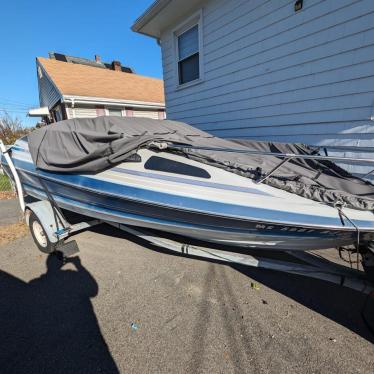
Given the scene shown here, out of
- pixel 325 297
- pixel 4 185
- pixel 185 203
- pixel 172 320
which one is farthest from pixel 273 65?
pixel 4 185

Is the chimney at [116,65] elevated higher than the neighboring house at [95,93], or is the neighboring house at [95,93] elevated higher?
the chimney at [116,65]

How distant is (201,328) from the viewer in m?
2.18

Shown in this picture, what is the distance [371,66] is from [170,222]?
343cm

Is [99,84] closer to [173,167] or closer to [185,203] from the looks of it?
[173,167]

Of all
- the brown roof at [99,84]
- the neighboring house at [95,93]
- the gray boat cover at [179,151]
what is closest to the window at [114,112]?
the neighboring house at [95,93]

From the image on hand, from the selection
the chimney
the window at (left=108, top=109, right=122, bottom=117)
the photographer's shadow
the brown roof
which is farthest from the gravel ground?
the chimney

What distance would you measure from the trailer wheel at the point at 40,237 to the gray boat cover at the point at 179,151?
0.77 meters

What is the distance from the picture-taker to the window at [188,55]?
610 centimetres

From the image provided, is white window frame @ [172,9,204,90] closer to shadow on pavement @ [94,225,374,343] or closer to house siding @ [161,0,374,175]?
house siding @ [161,0,374,175]

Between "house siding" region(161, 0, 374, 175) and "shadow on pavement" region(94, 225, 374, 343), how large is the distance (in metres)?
2.23

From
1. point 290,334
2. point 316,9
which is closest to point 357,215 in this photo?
point 290,334

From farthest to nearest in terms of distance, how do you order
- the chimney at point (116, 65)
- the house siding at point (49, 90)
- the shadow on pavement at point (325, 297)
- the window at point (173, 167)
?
the chimney at point (116, 65), the house siding at point (49, 90), the window at point (173, 167), the shadow on pavement at point (325, 297)

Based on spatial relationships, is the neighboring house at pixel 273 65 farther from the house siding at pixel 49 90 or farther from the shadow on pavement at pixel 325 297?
the house siding at pixel 49 90

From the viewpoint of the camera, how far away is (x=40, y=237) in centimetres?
359
